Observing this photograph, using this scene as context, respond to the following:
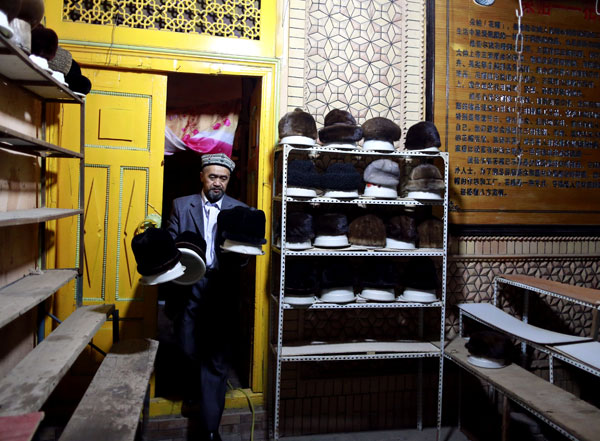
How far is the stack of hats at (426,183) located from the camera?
2.70 meters

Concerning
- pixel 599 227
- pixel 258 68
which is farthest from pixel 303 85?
pixel 599 227

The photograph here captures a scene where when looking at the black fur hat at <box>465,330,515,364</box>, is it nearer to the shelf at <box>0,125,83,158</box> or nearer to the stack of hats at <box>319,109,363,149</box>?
the stack of hats at <box>319,109,363,149</box>

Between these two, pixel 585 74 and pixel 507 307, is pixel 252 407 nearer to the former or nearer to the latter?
pixel 507 307

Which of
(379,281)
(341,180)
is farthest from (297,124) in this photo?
(379,281)

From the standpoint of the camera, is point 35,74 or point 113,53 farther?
point 113,53

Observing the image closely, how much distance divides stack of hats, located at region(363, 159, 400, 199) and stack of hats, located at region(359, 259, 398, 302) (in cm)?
43

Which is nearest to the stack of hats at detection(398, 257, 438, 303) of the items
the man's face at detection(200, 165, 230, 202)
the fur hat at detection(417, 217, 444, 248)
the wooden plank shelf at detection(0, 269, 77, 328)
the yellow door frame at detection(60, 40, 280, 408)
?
the fur hat at detection(417, 217, 444, 248)

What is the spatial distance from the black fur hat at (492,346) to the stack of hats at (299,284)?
102 centimetres

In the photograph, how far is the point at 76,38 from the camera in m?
2.71

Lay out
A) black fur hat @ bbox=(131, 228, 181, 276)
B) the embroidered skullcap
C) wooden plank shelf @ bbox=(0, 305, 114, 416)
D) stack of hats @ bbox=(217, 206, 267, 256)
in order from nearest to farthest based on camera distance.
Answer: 1. wooden plank shelf @ bbox=(0, 305, 114, 416)
2. black fur hat @ bbox=(131, 228, 181, 276)
3. stack of hats @ bbox=(217, 206, 267, 256)
4. the embroidered skullcap

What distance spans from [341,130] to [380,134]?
0.25 meters

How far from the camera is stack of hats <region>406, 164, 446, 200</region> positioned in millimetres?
2697

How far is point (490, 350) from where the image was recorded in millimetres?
2562

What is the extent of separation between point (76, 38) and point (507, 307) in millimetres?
3504
